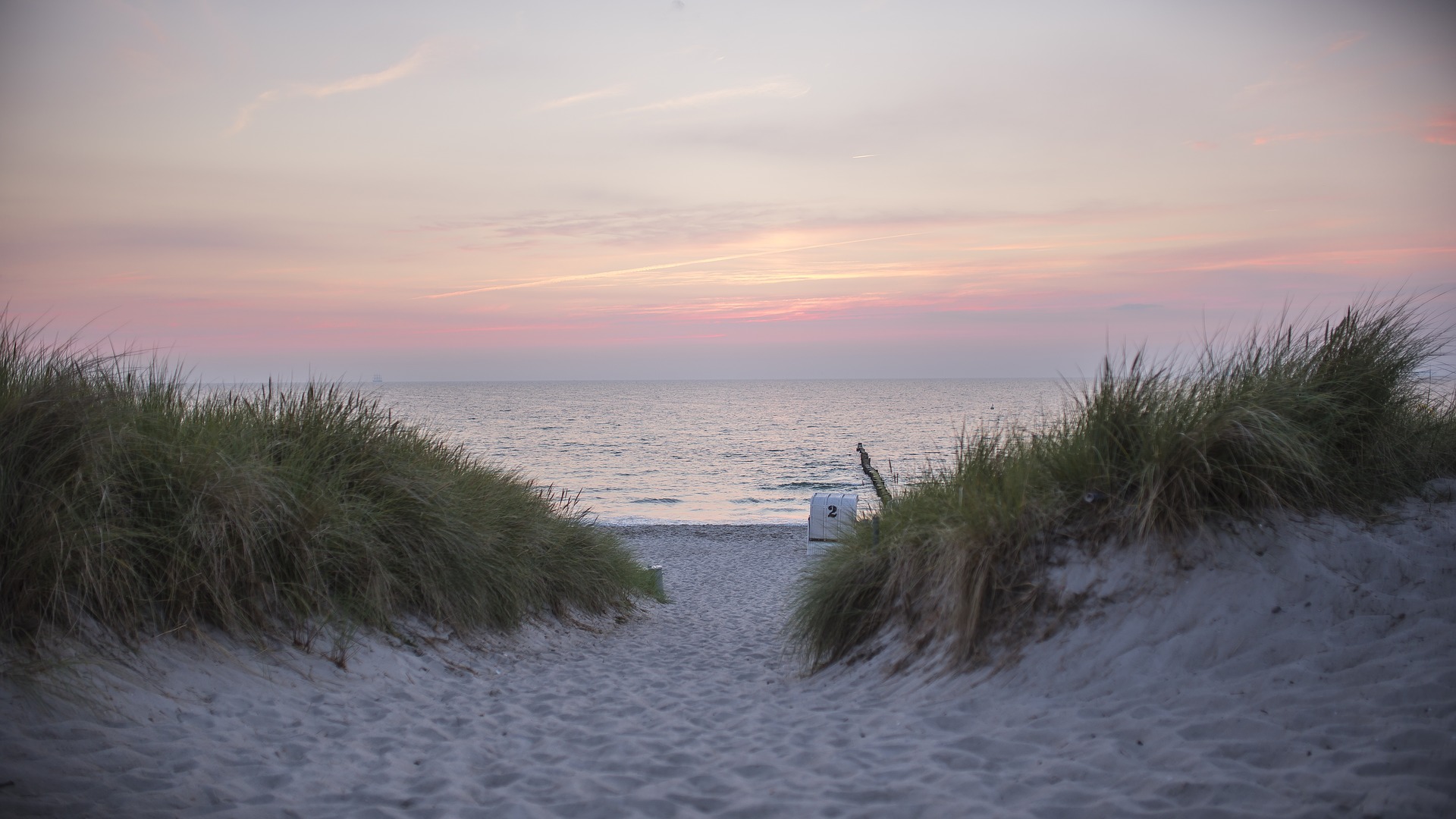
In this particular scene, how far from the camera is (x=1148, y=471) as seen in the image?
4.70 meters

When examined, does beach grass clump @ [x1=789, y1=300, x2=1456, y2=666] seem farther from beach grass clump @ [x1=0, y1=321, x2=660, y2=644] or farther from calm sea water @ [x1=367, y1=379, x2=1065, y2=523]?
beach grass clump @ [x1=0, y1=321, x2=660, y2=644]

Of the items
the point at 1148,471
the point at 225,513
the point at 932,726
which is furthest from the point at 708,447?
the point at 932,726

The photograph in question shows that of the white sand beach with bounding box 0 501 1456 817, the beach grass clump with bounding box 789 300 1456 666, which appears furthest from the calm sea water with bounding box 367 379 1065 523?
the white sand beach with bounding box 0 501 1456 817

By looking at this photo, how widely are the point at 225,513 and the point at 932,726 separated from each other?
4.51m

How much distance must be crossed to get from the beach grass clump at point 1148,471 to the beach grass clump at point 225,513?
10.6 feet

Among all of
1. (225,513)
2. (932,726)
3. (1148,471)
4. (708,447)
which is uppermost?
(1148,471)

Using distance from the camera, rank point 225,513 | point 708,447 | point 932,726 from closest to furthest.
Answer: point 932,726 → point 225,513 → point 708,447

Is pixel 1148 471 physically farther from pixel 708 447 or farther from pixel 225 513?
pixel 708 447

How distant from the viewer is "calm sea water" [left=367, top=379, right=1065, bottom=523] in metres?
26.8

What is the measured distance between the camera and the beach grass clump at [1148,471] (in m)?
4.70

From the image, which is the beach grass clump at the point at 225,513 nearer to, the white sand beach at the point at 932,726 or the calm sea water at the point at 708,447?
the white sand beach at the point at 932,726

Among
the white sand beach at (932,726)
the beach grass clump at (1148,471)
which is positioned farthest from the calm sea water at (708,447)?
the white sand beach at (932,726)

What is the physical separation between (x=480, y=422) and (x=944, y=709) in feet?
216

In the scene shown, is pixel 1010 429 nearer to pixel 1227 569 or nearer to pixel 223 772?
pixel 1227 569
